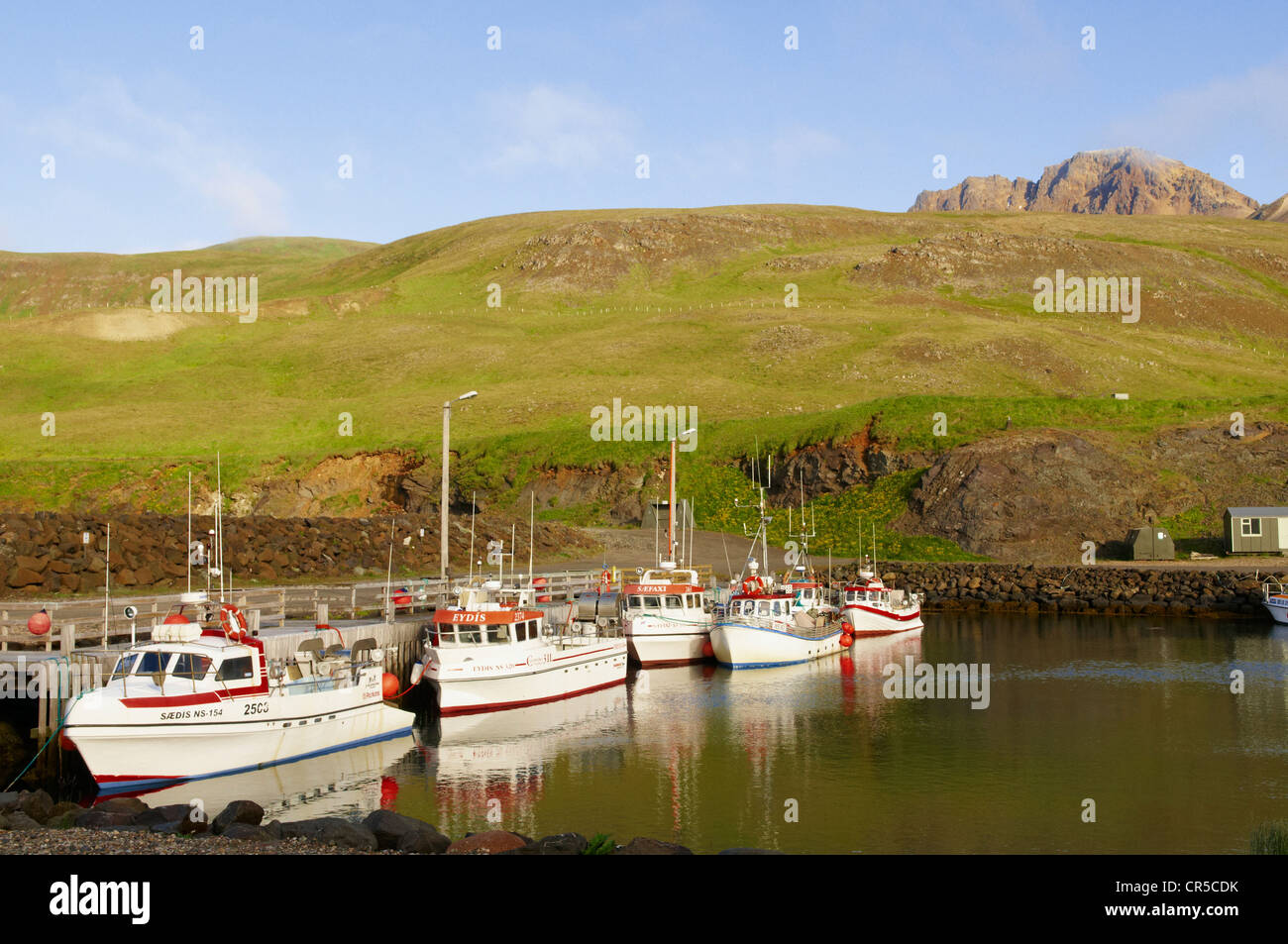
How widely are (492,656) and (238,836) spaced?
62.4 feet

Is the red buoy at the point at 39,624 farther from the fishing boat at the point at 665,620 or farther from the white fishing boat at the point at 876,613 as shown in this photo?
the white fishing boat at the point at 876,613

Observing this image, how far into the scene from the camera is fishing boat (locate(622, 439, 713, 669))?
49906mm

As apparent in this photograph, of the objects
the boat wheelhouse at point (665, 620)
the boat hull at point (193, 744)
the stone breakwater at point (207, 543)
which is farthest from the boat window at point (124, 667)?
the boat wheelhouse at point (665, 620)

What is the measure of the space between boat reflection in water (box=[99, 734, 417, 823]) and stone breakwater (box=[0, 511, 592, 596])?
50.8 ft

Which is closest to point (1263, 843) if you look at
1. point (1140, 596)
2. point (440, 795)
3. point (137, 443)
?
point (440, 795)

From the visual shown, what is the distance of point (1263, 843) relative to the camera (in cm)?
1741

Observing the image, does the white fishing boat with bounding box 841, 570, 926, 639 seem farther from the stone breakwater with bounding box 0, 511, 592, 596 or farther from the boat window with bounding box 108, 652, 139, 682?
the boat window with bounding box 108, 652, 139, 682

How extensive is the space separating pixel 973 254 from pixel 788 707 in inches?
6263

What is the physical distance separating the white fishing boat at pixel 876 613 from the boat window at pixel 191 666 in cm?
3719

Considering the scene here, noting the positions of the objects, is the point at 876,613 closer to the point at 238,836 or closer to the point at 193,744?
the point at 193,744

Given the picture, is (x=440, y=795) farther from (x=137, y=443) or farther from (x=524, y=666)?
(x=137, y=443)

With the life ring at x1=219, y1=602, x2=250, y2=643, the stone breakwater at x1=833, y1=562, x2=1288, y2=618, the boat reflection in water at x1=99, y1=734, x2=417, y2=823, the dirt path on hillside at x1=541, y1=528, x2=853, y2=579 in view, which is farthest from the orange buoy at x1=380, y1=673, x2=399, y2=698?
the stone breakwater at x1=833, y1=562, x2=1288, y2=618

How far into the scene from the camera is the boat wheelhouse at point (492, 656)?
3834cm
